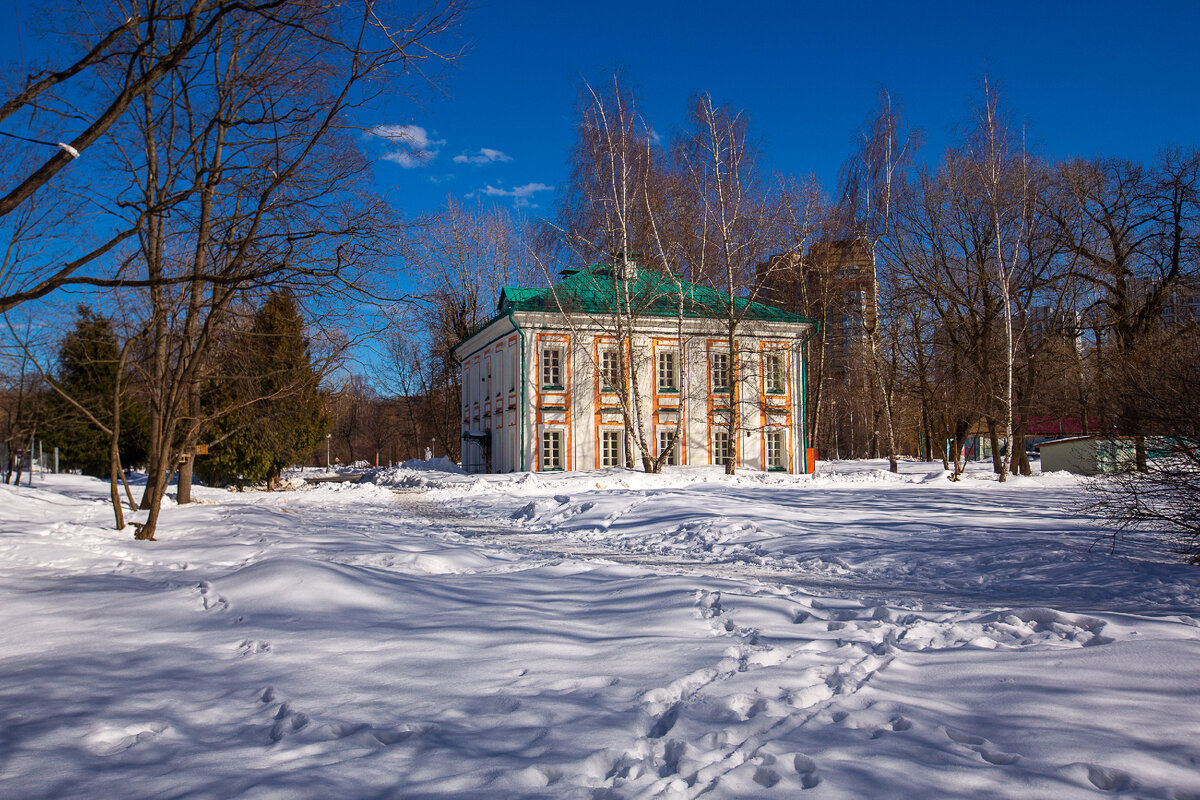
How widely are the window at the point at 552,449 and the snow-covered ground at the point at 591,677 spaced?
64.1 feet

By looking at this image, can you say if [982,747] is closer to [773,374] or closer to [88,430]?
[773,374]

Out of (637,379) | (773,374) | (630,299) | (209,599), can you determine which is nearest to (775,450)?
(773,374)

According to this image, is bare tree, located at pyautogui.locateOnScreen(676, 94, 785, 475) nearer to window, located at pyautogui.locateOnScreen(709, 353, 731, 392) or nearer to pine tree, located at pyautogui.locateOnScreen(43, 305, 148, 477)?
window, located at pyautogui.locateOnScreen(709, 353, 731, 392)

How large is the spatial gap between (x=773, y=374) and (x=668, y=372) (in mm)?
4554

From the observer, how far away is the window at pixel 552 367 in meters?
28.9

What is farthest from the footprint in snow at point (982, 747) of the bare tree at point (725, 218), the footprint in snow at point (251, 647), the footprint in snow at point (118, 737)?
the bare tree at point (725, 218)

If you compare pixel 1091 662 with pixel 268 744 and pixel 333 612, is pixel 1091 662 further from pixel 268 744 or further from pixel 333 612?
pixel 333 612

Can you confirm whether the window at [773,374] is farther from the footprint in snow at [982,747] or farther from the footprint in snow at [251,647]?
the footprint in snow at [982,747]

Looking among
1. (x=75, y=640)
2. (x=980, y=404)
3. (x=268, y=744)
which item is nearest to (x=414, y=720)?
(x=268, y=744)

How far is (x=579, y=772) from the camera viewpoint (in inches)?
121

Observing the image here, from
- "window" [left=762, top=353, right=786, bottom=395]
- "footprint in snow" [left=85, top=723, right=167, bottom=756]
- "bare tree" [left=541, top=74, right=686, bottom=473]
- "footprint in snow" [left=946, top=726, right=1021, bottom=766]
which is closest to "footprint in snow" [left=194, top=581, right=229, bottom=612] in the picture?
"footprint in snow" [left=85, top=723, right=167, bottom=756]

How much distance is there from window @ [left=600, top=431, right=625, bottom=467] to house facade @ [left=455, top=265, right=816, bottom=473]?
0.13ft

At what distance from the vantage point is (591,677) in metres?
4.28

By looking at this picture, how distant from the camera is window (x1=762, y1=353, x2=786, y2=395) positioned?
31.1 meters
